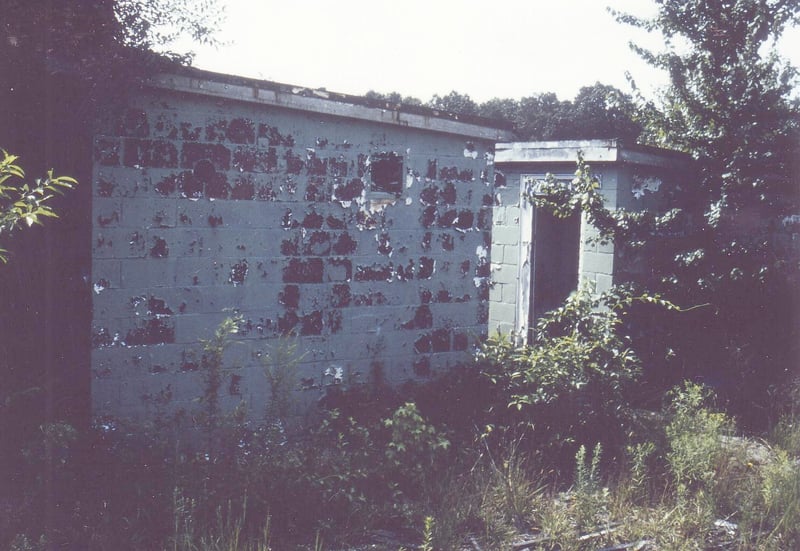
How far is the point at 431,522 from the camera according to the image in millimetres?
4109

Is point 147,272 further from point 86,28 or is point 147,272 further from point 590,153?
point 590,153

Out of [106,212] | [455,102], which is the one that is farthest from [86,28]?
[455,102]

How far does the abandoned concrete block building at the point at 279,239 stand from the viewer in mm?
4953

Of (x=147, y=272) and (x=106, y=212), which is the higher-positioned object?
(x=106, y=212)

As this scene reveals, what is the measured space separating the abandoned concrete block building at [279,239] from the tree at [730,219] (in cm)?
205

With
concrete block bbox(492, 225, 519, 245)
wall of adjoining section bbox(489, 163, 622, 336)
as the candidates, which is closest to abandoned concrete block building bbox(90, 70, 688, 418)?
wall of adjoining section bbox(489, 163, 622, 336)

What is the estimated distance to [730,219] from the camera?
7.52 meters

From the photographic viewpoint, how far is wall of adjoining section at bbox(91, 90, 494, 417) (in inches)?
195

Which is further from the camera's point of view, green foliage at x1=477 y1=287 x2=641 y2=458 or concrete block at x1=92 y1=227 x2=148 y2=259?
green foliage at x1=477 y1=287 x2=641 y2=458

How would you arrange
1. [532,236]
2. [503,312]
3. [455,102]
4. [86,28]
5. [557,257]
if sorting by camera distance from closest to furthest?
[86,28]
[532,236]
[503,312]
[557,257]
[455,102]

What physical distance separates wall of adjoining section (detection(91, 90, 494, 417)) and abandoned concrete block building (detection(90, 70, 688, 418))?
11 millimetres

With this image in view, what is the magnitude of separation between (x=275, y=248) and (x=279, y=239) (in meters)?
0.08

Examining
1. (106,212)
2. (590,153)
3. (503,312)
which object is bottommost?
(503,312)

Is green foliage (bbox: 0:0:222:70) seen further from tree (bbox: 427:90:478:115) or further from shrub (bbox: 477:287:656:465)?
tree (bbox: 427:90:478:115)
